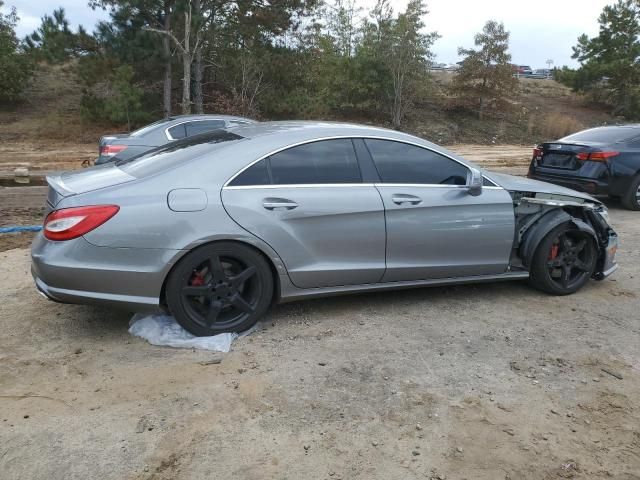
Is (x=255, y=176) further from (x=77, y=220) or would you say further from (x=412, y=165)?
(x=412, y=165)

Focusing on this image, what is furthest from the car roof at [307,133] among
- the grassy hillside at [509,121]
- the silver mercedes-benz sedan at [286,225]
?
the grassy hillside at [509,121]

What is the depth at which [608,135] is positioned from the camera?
9648 mm

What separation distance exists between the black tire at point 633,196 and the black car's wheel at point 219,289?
25.1 feet

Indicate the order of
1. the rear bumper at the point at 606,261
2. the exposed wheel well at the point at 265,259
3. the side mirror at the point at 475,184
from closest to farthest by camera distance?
1. the exposed wheel well at the point at 265,259
2. the side mirror at the point at 475,184
3. the rear bumper at the point at 606,261

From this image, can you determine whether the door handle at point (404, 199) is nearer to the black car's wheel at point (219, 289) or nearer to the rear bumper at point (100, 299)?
the black car's wheel at point (219, 289)

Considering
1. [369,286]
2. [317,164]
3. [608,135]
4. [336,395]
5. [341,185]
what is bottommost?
[336,395]

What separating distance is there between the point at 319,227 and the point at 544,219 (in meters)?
2.15

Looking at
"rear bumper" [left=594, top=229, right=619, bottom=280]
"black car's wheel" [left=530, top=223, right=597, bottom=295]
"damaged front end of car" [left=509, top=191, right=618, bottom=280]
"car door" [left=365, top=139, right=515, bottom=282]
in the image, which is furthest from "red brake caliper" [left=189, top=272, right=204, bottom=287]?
"rear bumper" [left=594, top=229, right=619, bottom=280]

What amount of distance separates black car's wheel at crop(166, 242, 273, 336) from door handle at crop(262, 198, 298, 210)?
0.33 meters

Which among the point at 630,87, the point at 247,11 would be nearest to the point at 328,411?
the point at 247,11

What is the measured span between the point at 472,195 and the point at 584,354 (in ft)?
4.83

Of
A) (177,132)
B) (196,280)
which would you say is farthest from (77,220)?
(177,132)

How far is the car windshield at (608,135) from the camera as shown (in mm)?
9469

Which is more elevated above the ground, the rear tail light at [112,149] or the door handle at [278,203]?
the door handle at [278,203]
